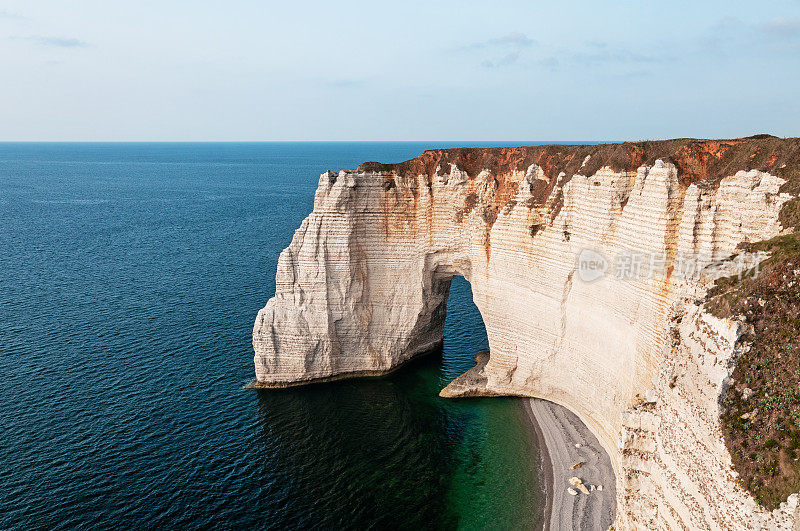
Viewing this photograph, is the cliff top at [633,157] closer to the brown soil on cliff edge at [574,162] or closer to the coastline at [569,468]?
the brown soil on cliff edge at [574,162]

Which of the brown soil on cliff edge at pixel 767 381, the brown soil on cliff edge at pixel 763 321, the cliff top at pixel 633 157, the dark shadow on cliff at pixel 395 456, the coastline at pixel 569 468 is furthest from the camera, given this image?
the dark shadow on cliff at pixel 395 456

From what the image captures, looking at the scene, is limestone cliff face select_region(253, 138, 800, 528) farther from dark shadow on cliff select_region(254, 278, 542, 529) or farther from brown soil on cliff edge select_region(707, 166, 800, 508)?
dark shadow on cliff select_region(254, 278, 542, 529)

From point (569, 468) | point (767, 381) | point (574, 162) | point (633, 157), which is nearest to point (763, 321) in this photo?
point (767, 381)

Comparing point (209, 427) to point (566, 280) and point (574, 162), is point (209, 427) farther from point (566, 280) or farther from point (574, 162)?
point (574, 162)

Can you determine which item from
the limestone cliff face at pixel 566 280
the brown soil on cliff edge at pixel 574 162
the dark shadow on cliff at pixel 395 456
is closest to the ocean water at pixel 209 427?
the dark shadow on cliff at pixel 395 456

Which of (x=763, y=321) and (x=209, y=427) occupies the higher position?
(x=763, y=321)

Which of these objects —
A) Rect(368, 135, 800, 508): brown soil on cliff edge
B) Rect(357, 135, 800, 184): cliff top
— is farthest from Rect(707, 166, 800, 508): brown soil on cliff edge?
Rect(357, 135, 800, 184): cliff top

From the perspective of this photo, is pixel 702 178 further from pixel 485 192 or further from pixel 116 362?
pixel 116 362
